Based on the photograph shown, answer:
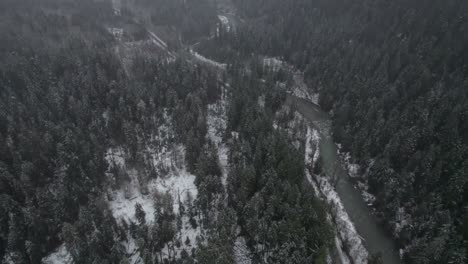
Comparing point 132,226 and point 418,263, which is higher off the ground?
point 418,263

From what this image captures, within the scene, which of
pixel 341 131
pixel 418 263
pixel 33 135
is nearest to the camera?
pixel 418 263

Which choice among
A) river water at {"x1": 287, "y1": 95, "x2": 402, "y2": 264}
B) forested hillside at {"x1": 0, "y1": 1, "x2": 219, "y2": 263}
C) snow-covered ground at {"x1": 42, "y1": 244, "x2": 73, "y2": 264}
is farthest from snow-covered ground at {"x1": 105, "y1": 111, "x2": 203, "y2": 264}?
river water at {"x1": 287, "y1": 95, "x2": 402, "y2": 264}

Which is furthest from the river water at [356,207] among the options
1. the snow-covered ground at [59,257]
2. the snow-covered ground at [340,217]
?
the snow-covered ground at [59,257]

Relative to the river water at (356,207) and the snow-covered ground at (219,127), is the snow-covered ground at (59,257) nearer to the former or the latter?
the snow-covered ground at (219,127)

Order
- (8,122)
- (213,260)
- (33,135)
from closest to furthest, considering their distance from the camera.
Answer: (213,260) < (33,135) < (8,122)

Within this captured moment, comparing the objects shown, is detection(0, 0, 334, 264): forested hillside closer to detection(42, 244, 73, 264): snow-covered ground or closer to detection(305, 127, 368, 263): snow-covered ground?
detection(42, 244, 73, 264): snow-covered ground

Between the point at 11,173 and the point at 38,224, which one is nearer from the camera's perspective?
the point at 38,224

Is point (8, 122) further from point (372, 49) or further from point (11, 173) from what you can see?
point (372, 49)

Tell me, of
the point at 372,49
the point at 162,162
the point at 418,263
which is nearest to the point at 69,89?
the point at 162,162
